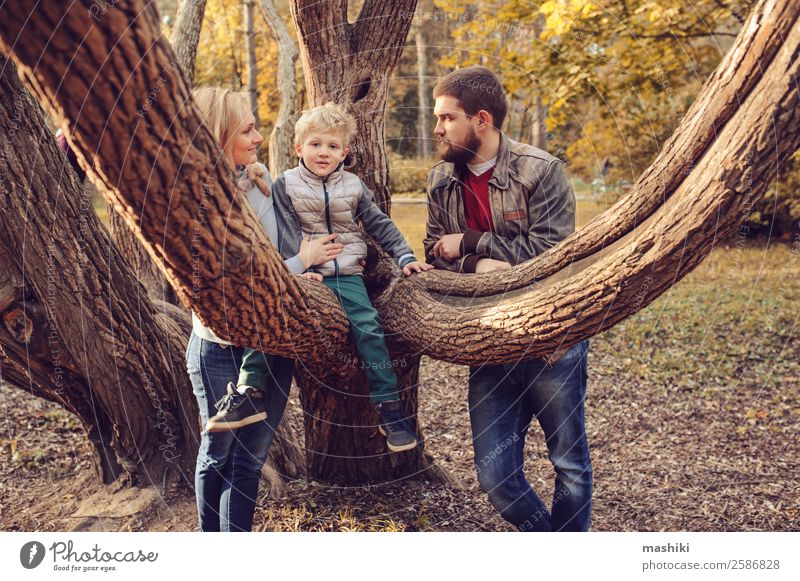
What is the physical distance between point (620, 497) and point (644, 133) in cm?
577

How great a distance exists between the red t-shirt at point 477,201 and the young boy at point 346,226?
11.0 inches

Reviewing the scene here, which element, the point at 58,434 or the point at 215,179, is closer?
the point at 215,179

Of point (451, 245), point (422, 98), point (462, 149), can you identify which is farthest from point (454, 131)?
point (422, 98)

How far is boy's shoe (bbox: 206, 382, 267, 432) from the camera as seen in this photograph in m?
2.62

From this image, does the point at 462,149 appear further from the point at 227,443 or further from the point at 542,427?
the point at 227,443

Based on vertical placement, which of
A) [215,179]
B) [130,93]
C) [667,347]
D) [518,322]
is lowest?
[667,347]

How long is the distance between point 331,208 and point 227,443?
100cm

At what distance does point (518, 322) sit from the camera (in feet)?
8.57

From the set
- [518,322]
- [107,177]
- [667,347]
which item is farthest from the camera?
[667,347]

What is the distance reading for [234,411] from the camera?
264cm

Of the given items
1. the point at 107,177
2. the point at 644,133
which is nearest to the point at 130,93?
the point at 107,177

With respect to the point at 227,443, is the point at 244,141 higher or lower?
higher

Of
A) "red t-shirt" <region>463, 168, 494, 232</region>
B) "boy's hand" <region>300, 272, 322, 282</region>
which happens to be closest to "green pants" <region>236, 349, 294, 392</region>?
"boy's hand" <region>300, 272, 322, 282</region>
